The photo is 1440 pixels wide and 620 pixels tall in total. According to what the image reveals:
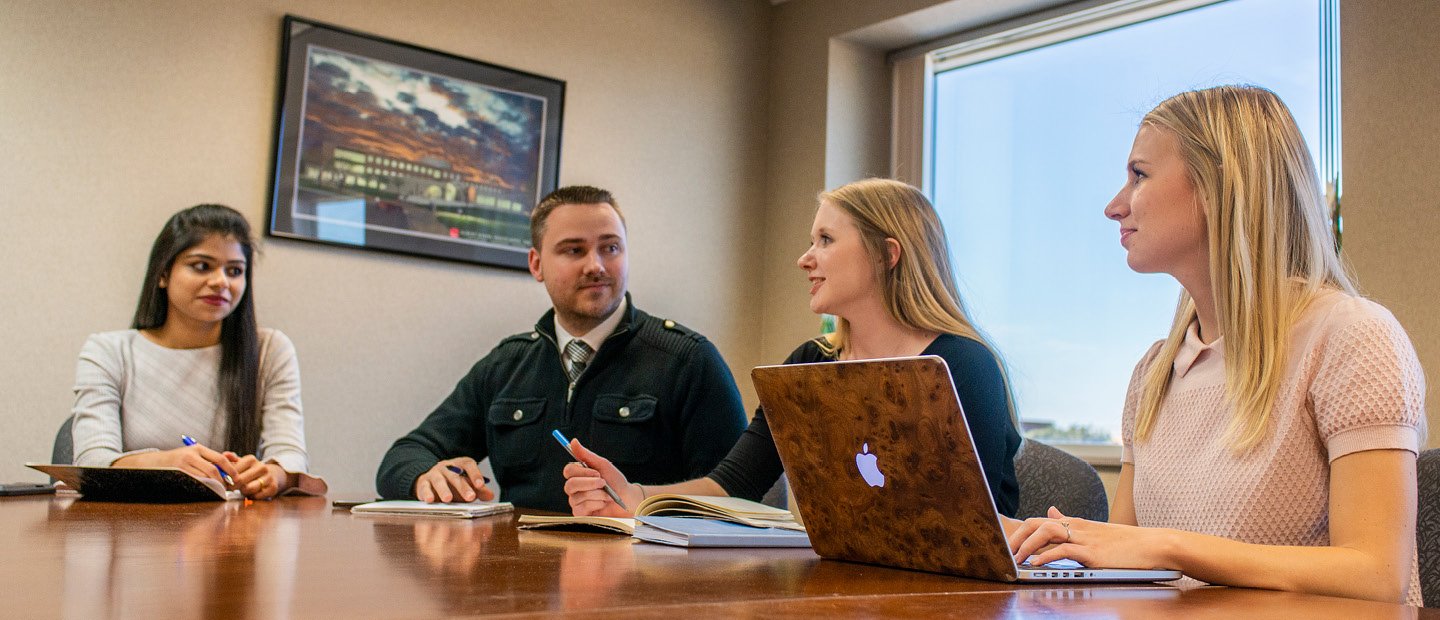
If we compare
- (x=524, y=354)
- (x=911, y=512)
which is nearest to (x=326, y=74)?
(x=524, y=354)

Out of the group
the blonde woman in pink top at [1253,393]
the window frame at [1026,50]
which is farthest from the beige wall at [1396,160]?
the blonde woman in pink top at [1253,393]

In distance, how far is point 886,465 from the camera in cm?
111

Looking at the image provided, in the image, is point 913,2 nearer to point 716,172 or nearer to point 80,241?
point 716,172

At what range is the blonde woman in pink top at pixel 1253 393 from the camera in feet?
3.77

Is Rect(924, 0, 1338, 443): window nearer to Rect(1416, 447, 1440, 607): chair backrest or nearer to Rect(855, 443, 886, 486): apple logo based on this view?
Rect(1416, 447, 1440, 607): chair backrest

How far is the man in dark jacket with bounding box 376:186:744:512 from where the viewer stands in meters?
2.50

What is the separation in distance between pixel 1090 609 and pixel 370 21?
326 centimetres

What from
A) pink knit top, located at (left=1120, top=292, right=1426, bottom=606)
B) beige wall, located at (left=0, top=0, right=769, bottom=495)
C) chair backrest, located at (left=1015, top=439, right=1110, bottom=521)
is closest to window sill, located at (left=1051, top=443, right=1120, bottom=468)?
beige wall, located at (left=0, top=0, right=769, bottom=495)

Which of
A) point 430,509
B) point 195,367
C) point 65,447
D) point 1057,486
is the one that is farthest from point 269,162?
point 1057,486

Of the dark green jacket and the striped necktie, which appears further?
the striped necktie

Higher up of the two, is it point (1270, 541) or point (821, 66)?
point (821, 66)

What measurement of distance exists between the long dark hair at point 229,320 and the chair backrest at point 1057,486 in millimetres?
1669

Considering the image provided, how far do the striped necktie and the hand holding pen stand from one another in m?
0.51

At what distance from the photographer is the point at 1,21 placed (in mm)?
3039
